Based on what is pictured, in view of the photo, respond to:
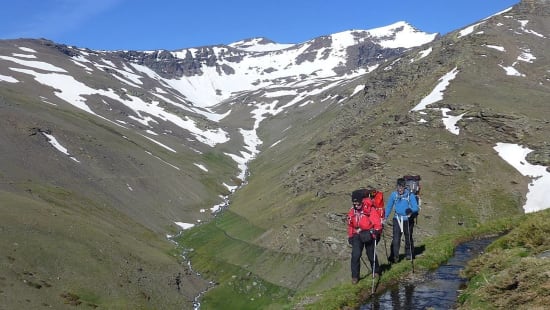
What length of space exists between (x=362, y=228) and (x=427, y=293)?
3587 millimetres

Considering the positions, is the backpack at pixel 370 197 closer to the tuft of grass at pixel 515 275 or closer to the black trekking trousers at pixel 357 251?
the black trekking trousers at pixel 357 251

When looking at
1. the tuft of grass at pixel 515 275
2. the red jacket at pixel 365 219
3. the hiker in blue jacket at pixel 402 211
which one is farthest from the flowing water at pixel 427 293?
the red jacket at pixel 365 219

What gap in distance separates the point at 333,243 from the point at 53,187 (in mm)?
60337

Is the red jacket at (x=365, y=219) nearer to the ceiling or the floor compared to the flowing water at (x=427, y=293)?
nearer to the ceiling

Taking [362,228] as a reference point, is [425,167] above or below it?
below

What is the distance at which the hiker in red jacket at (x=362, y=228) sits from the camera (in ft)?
63.3

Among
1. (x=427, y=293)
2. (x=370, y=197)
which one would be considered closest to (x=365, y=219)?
(x=370, y=197)

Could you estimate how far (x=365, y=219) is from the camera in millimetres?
19359

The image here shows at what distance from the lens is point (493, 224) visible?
27.9 m

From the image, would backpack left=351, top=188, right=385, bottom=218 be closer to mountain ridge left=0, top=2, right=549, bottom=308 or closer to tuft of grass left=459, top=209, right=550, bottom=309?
tuft of grass left=459, top=209, right=550, bottom=309

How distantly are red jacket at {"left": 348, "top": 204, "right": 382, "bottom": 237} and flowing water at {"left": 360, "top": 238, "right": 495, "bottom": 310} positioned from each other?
250cm

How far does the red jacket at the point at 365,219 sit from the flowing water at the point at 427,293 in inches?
98.6

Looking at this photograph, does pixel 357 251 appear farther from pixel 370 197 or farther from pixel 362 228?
pixel 370 197

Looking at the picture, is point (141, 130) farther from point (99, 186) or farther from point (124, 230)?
point (124, 230)
